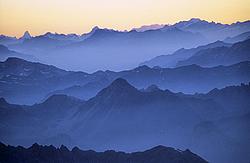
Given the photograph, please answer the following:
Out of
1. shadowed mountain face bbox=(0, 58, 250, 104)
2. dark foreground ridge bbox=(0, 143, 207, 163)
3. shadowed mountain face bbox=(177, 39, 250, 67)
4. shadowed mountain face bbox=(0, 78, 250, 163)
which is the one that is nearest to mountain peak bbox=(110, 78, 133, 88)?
shadowed mountain face bbox=(0, 78, 250, 163)

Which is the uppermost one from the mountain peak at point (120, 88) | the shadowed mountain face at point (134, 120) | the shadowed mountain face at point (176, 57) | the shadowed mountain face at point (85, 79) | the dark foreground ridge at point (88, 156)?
the shadowed mountain face at point (176, 57)

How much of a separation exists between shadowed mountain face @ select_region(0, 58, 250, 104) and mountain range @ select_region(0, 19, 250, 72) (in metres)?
3.36

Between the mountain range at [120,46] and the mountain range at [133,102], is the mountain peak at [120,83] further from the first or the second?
the mountain range at [120,46]

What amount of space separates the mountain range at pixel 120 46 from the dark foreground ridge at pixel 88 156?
39.9 meters

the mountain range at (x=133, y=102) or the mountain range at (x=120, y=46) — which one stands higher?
the mountain range at (x=120, y=46)

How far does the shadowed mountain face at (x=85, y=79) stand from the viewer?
8500cm

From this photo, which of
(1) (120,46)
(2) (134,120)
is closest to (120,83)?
(2) (134,120)

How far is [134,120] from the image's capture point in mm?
79000

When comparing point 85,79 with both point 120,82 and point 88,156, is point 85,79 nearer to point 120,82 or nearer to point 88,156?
point 120,82

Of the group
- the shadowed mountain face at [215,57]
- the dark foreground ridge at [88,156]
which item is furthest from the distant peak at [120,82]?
the dark foreground ridge at [88,156]

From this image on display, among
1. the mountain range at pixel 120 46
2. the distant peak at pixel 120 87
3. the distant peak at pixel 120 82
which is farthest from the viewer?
the mountain range at pixel 120 46

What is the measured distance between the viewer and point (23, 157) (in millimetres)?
44594

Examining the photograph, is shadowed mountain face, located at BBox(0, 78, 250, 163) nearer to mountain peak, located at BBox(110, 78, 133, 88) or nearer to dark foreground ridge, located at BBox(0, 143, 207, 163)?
mountain peak, located at BBox(110, 78, 133, 88)

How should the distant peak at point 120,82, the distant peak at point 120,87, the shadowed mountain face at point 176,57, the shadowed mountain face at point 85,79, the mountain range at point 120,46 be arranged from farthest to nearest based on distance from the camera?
the mountain range at point 120,46 < the shadowed mountain face at point 176,57 < the shadowed mountain face at point 85,79 < the distant peak at point 120,87 < the distant peak at point 120,82
